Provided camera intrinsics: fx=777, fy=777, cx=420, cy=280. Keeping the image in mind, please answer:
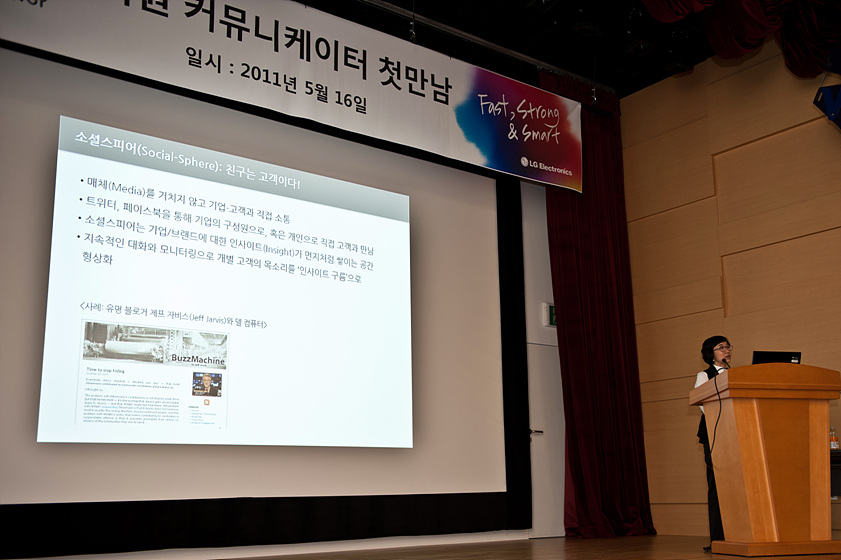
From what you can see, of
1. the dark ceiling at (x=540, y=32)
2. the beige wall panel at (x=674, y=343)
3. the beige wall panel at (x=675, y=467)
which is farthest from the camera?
the beige wall panel at (x=674, y=343)

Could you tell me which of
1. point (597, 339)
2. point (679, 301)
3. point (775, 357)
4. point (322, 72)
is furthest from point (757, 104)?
point (322, 72)

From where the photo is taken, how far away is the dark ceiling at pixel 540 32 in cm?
509

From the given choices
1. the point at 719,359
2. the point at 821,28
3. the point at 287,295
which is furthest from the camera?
the point at 821,28

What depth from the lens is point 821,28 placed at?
4.70m

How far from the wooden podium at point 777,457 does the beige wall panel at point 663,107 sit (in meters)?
3.06

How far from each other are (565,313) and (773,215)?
5.02 ft

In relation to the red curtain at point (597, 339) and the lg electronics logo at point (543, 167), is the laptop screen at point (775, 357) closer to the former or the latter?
the red curtain at point (597, 339)

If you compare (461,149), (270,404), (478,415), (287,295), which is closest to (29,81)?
(287,295)

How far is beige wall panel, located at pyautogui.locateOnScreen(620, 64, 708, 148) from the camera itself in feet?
19.1

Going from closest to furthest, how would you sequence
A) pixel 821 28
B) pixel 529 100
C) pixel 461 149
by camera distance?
pixel 821 28, pixel 461 149, pixel 529 100

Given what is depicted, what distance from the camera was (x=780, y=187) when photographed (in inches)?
205

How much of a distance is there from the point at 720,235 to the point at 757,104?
936 millimetres

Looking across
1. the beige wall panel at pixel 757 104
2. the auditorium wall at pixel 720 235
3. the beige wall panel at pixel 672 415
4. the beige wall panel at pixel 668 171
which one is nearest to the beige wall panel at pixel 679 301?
the auditorium wall at pixel 720 235

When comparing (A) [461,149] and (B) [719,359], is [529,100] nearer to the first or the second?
(A) [461,149]
